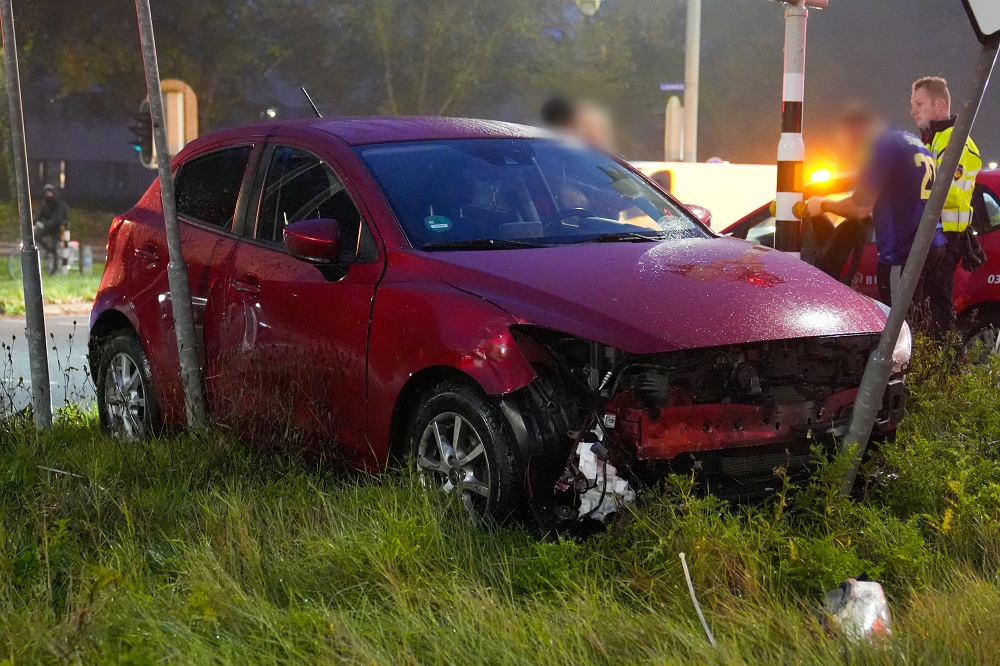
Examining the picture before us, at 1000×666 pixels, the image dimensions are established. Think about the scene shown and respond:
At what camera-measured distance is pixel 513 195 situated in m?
5.77

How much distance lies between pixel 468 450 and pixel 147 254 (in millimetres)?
2625

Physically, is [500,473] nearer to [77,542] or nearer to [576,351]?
[576,351]

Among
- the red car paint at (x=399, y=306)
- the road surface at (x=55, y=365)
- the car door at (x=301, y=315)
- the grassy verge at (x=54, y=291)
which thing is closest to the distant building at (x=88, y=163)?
the grassy verge at (x=54, y=291)

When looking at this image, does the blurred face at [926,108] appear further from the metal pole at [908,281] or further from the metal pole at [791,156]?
the metal pole at [908,281]

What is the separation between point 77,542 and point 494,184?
7.18 feet

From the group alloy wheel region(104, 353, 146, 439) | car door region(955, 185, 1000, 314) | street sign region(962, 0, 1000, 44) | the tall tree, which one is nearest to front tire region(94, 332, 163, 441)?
alloy wheel region(104, 353, 146, 439)

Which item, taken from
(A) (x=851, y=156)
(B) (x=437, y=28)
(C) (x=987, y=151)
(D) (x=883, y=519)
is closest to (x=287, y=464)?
(D) (x=883, y=519)

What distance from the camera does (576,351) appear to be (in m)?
4.72

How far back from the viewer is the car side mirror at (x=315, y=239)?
5.37 meters

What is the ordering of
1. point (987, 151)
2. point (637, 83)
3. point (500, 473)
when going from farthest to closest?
point (987, 151) < point (637, 83) < point (500, 473)

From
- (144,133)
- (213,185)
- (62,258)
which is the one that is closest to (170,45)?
(62,258)

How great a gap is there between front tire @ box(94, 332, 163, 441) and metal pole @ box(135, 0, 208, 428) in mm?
424

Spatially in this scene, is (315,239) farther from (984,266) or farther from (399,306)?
(984,266)

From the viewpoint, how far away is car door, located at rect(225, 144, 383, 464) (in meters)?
5.36
